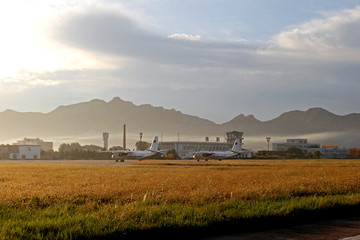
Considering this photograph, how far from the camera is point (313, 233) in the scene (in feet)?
40.1

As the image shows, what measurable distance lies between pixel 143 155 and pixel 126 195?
88248mm

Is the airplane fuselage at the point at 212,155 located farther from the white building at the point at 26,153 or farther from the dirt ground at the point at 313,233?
the dirt ground at the point at 313,233

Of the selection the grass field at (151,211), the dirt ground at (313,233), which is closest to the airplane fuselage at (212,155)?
the grass field at (151,211)

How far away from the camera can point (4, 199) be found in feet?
52.6

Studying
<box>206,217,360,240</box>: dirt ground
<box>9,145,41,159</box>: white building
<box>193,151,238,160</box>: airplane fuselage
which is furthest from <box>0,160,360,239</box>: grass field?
<box>9,145,41,159</box>: white building

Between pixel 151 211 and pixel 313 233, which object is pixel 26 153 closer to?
pixel 151 211

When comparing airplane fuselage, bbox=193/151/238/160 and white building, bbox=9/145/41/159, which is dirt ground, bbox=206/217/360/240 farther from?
white building, bbox=9/145/41/159

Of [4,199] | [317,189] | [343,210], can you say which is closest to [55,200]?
[4,199]

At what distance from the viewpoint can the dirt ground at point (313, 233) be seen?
11600 mm

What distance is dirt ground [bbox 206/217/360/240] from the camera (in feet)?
38.1

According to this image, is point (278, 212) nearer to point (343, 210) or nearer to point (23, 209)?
point (343, 210)

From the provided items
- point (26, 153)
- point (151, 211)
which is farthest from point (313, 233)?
point (26, 153)

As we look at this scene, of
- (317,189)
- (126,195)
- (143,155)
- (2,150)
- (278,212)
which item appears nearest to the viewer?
(278,212)

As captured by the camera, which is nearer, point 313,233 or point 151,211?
point 313,233
